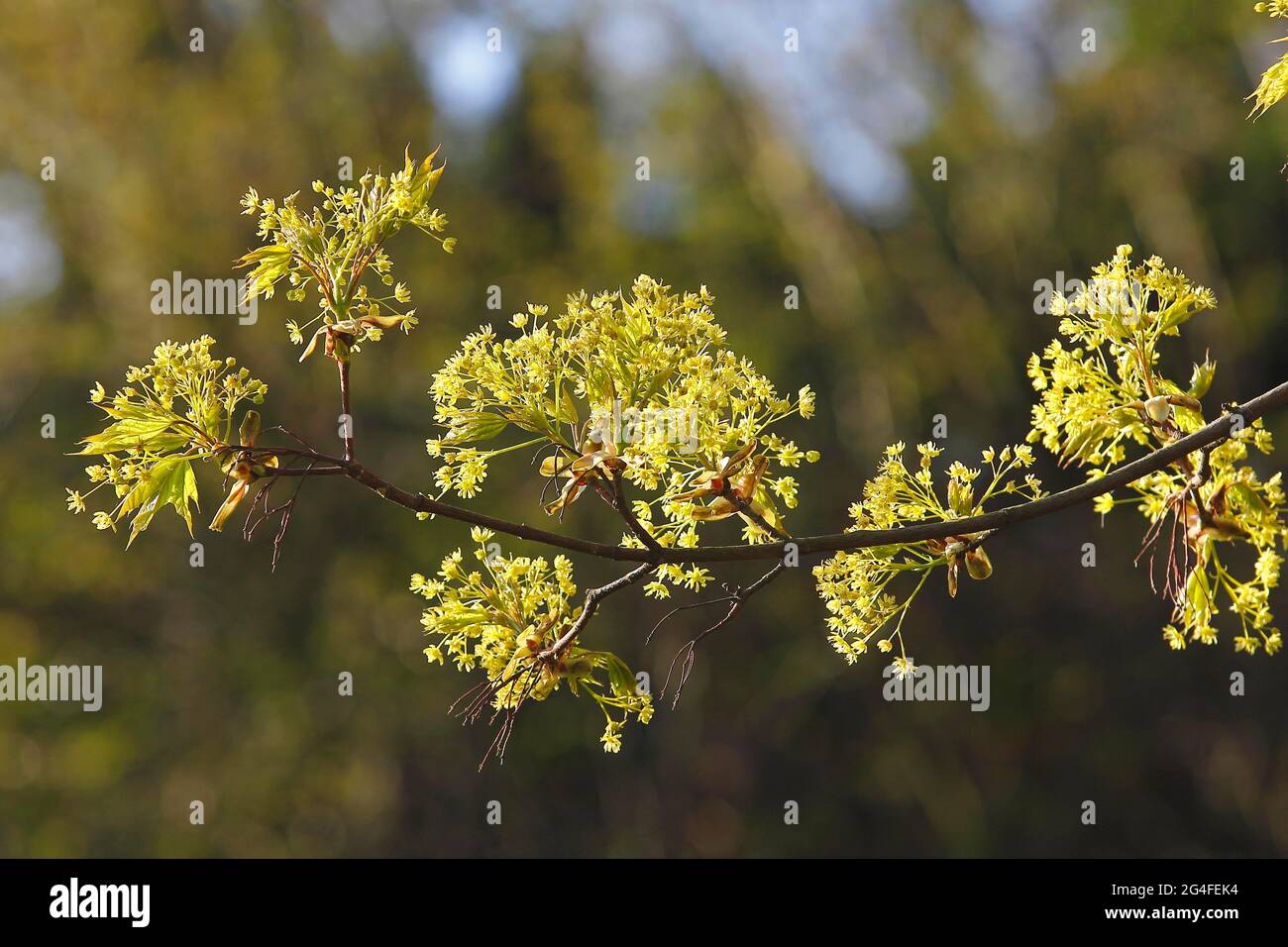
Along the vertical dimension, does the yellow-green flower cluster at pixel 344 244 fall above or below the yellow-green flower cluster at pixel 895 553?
above

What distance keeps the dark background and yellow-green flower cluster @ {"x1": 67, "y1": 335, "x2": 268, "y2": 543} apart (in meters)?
4.88

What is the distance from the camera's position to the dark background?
6109 millimetres

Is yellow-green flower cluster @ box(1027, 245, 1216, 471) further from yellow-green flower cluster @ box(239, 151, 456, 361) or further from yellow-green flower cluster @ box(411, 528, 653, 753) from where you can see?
yellow-green flower cluster @ box(239, 151, 456, 361)

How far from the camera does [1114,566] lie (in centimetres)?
641

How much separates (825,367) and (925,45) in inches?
69.5

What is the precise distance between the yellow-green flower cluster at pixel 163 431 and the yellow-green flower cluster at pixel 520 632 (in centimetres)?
23

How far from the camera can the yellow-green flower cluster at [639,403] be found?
1075mm

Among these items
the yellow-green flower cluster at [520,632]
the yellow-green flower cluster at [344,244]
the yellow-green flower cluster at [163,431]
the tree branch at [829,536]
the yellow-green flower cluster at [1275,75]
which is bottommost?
the yellow-green flower cluster at [520,632]

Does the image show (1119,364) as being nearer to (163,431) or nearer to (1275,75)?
(1275,75)

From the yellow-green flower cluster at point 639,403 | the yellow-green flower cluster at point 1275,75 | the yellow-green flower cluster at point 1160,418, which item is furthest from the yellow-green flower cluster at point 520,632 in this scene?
the yellow-green flower cluster at point 1275,75

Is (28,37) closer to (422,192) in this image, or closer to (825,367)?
(825,367)

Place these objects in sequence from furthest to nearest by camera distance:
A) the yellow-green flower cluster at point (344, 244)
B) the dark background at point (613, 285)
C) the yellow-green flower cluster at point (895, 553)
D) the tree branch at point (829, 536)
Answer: the dark background at point (613, 285)
the yellow-green flower cluster at point (895, 553)
the yellow-green flower cluster at point (344, 244)
the tree branch at point (829, 536)

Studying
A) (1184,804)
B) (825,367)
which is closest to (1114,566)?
(1184,804)

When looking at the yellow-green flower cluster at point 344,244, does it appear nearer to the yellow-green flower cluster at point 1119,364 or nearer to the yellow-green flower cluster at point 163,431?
the yellow-green flower cluster at point 163,431
